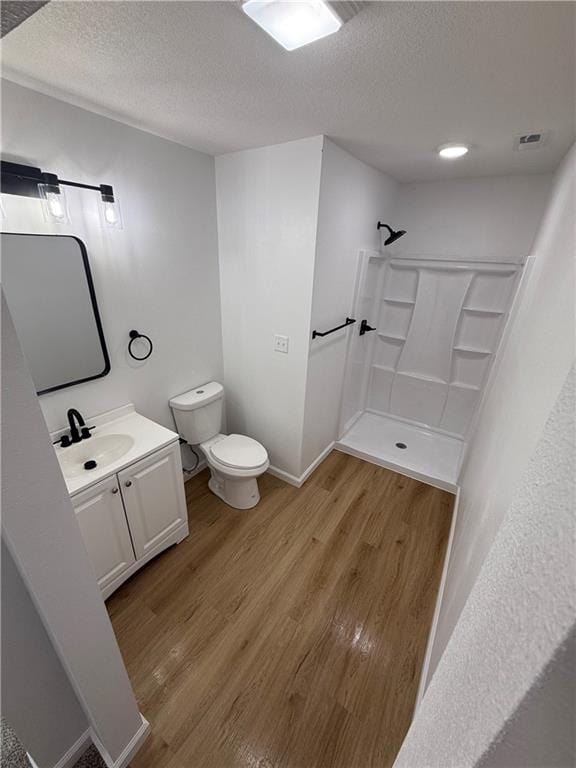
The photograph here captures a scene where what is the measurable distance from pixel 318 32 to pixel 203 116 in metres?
0.77

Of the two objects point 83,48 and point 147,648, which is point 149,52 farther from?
point 147,648

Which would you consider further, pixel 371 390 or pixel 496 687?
pixel 371 390

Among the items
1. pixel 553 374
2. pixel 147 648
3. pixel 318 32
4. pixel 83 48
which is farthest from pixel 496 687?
pixel 83 48

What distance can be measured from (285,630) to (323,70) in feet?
7.51

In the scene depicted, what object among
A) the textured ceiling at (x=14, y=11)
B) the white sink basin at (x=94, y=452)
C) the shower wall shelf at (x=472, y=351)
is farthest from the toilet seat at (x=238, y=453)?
the shower wall shelf at (x=472, y=351)

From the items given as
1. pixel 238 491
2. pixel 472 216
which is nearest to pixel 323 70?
pixel 472 216

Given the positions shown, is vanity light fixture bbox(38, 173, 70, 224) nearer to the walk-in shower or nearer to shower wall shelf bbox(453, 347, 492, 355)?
the walk-in shower

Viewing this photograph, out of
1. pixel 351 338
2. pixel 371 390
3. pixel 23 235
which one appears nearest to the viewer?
pixel 23 235

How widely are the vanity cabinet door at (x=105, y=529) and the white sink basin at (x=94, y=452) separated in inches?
5.1

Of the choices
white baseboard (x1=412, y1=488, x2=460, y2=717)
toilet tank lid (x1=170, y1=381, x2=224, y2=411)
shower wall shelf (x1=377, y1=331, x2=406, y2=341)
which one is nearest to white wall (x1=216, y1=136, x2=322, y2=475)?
toilet tank lid (x1=170, y1=381, x2=224, y2=411)

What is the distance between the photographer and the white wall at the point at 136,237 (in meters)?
1.27

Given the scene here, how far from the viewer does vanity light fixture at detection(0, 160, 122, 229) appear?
118cm

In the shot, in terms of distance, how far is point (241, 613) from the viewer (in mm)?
1541

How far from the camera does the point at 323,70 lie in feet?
3.30
